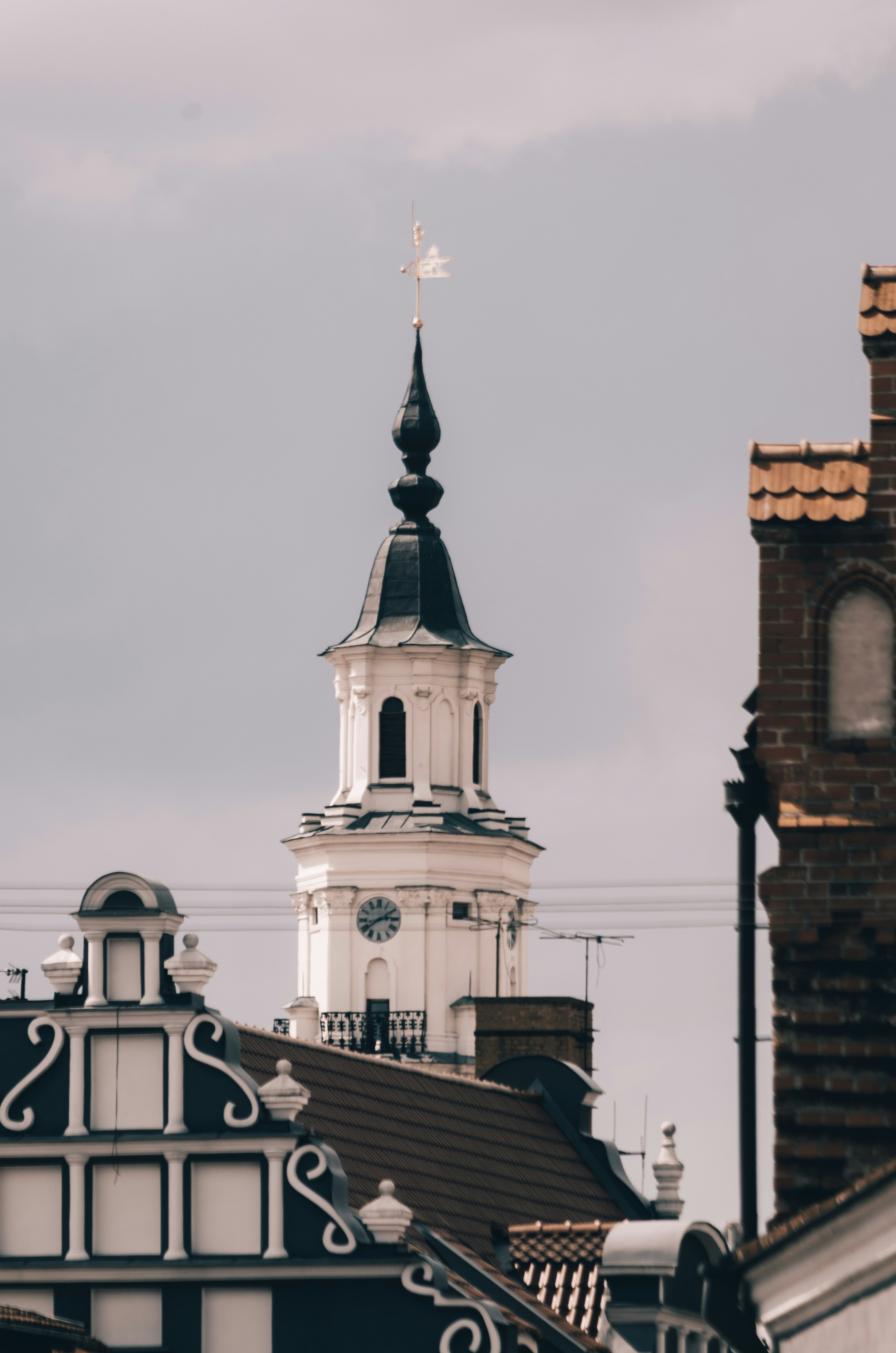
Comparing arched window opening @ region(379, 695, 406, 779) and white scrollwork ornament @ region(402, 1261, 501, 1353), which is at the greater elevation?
arched window opening @ region(379, 695, 406, 779)

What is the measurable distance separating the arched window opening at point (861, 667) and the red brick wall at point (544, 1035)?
3867cm

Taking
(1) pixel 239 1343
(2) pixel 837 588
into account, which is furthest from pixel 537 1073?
(2) pixel 837 588

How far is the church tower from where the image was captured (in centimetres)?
13962

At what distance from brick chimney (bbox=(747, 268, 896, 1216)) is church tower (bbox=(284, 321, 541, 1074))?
12143 centimetres

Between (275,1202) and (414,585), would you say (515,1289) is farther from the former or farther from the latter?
(414,585)

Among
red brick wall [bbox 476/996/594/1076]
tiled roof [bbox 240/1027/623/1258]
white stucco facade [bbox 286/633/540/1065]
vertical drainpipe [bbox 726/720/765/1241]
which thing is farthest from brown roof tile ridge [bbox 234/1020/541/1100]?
white stucco facade [bbox 286/633/540/1065]

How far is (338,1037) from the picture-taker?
135 meters

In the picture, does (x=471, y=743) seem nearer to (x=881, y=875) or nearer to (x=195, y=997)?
(x=195, y=997)

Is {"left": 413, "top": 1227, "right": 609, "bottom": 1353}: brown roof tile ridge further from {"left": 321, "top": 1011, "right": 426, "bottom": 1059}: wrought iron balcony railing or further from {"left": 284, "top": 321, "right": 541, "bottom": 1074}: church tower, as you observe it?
{"left": 284, "top": 321, "right": 541, "bottom": 1074}: church tower

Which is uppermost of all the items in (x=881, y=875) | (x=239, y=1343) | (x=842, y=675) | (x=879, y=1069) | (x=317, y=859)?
(x=317, y=859)

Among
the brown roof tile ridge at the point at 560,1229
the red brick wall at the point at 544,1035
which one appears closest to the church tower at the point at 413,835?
the red brick wall at the point at 544,1035

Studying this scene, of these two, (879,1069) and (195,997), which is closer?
(879,1069)

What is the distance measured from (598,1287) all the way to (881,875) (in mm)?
18239

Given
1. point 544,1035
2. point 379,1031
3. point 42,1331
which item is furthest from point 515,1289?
point 379,1031
